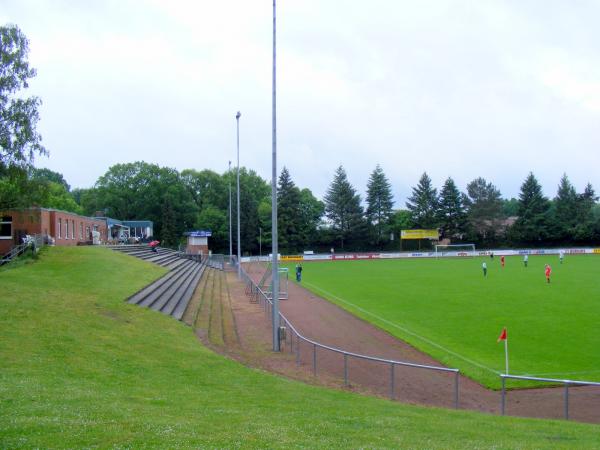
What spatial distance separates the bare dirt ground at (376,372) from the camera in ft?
43.2

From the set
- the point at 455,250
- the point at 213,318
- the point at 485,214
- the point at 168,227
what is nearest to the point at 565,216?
the point at 485,214

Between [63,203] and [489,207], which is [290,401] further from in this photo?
[489,207]

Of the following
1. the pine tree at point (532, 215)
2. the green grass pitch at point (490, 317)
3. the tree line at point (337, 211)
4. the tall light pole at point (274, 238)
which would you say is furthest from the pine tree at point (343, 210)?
the tall light pole at point (274, 238)

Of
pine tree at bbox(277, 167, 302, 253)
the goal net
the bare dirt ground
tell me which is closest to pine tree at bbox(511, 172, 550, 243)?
the goal net

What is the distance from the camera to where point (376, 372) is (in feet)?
53.0

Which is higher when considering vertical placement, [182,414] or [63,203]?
[63,203]

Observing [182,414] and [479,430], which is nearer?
[182,414]

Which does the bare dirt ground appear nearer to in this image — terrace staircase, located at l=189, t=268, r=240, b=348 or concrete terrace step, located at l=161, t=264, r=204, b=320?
terrace staircase, located at l=189, t=268, r=240, b=348

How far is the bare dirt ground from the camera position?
43.2ft

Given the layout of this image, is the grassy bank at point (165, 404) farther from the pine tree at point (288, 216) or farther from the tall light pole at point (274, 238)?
the pine tree at point (288, 216)

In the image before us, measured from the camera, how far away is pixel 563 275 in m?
46.8

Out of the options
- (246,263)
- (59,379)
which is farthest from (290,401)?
(246,263)

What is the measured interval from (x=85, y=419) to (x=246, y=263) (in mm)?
72152

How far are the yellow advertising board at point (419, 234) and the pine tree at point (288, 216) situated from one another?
1871 centimetres
